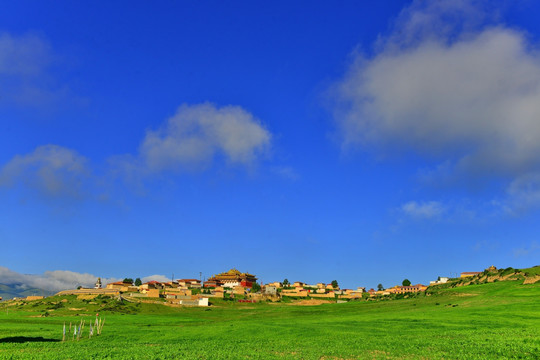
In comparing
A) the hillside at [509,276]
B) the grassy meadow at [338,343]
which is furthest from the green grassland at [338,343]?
the hillside at [509,276]

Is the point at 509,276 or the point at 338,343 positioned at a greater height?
the point at 509,276

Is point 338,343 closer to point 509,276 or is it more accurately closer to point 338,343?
point 338,343

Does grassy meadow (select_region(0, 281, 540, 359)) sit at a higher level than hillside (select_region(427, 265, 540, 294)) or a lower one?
lower

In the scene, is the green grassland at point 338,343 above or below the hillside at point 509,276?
below

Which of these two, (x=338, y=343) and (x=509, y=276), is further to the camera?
(x=509, y=276)

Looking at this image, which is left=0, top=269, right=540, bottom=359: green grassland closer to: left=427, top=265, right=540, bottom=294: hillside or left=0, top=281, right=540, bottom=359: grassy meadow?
left=0, top=281, right=540, bottom=359: grassy meadow

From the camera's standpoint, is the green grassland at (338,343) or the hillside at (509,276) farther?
the hillside at (509,276)

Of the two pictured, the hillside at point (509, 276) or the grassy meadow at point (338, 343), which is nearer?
the grassy meadow at point (338, 343)

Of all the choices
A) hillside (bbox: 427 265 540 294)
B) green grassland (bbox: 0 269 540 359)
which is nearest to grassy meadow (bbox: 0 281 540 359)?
green grassland (bbox: 0 269 540 359)

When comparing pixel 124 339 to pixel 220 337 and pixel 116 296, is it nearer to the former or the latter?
pixel 220 337

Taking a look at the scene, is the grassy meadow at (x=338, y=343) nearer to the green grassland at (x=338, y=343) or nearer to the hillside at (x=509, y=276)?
the green grassland at (x=338, y=343)

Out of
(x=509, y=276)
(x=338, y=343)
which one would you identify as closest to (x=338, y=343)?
(x=338, y=343)

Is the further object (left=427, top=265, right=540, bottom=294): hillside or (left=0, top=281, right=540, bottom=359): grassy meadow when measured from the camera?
(left=427, top=265, right=540, bottom=294): hillside

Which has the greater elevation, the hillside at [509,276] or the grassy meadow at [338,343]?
the hillside at [509,276]
